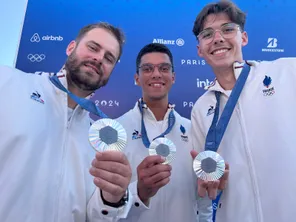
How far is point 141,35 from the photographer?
3162 millimetres

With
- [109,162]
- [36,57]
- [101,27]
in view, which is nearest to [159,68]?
[101,27]

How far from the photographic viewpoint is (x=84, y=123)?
1502 mm

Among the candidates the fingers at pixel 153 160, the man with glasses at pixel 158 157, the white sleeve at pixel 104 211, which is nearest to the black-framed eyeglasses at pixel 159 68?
the man with glasses at pixel 158 157

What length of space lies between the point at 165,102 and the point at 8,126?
4.46 ft

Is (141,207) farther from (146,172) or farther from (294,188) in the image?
(294,188)

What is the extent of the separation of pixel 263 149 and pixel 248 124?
0.54 feet

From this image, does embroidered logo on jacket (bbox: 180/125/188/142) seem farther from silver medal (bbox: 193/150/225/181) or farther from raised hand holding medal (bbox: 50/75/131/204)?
raised hand holding medal (bbox: 50/75/131/204)

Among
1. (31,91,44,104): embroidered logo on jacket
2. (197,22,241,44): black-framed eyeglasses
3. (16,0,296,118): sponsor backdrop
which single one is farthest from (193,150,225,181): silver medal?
(16,0,296,118): sponsor backdrop

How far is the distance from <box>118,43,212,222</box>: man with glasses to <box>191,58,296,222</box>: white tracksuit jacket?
374 mm

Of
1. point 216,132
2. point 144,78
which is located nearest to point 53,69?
point 144,78

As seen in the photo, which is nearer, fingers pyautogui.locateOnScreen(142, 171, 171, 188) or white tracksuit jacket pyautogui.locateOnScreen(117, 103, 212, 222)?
fingers pyautogui.locateOnScreen(142, 171, 171, 188)

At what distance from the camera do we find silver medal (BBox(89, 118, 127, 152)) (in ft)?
3.30

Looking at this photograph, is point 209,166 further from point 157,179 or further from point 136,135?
point 136,135

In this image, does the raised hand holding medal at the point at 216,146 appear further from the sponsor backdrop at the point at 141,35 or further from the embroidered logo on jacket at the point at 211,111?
the sponsor backdrop at the point at 141,35
